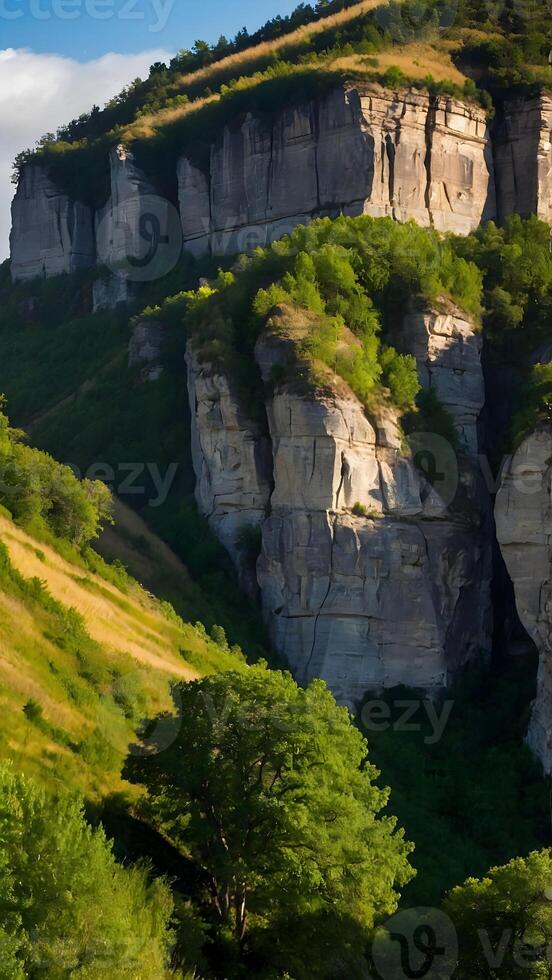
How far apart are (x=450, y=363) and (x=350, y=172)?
11.2m

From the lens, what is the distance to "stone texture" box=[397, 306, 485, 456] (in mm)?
54500

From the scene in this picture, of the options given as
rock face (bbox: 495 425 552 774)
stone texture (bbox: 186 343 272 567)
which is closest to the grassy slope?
stone texture (bbox: 186 343 272 567)

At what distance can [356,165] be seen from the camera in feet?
206

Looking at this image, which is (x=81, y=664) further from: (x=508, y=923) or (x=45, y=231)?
(x=45, y=231)

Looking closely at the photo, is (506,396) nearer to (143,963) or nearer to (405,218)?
(405,218)

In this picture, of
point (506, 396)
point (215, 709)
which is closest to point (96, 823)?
point (215, 709)

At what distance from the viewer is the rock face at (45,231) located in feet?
248

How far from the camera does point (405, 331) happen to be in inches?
2168

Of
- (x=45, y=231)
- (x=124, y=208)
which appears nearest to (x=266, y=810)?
(x=124, y=208)

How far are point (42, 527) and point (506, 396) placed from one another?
58.0 feet

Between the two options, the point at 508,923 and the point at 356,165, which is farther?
the point at 356,165

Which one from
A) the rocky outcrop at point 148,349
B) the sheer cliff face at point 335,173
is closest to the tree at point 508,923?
the rocky outcrop at point 148,349

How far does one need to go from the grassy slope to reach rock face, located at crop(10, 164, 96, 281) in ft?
103

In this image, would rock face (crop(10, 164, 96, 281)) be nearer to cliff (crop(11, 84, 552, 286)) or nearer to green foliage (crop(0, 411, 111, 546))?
cliff (crop(11, 84, 552, 286))
